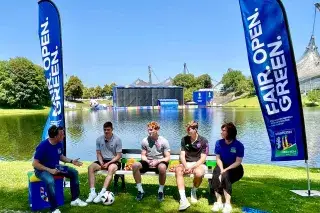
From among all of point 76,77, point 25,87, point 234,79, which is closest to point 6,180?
point 25,87

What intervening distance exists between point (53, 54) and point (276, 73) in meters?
5.43

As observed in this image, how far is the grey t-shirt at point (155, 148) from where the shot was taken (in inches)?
303

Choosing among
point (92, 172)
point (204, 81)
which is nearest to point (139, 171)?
point (92, 172)

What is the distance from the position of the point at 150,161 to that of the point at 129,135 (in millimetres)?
26216

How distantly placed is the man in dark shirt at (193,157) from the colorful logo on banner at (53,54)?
3.20m

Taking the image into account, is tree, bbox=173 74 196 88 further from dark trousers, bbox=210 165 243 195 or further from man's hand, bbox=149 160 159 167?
dark trousers, bbox=210 165 243 195

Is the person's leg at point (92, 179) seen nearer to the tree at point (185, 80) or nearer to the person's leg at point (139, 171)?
the person's leg at point (139, 171)

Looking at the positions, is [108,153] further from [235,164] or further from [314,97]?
[314,97]

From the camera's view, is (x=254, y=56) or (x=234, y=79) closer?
(x=254, y=56)

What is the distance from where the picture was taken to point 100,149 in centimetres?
791

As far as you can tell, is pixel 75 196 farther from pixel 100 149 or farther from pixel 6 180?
pixel 6 180

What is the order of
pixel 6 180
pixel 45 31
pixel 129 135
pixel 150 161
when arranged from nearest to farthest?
pixel 150 161, pixel 45 31, pixel 6 180, pixel 129 135

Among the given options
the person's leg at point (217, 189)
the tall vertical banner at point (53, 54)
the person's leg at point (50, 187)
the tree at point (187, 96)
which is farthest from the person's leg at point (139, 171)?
the tree at point (187, 96)

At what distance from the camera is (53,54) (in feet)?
28.4
